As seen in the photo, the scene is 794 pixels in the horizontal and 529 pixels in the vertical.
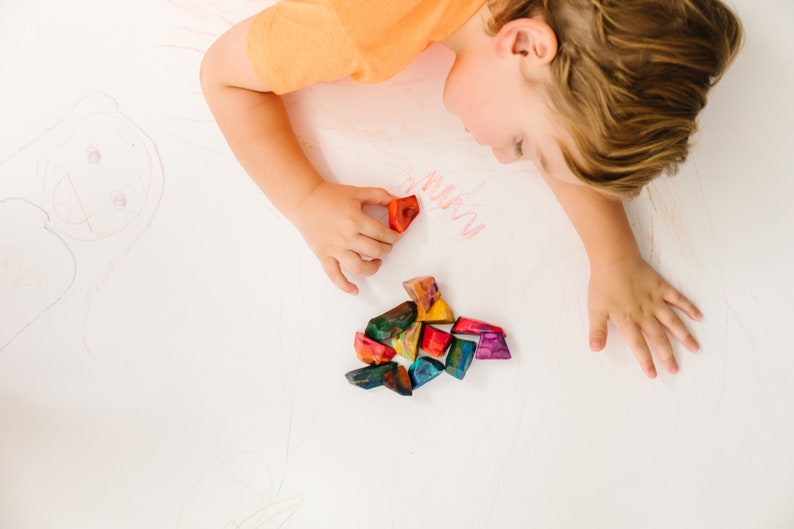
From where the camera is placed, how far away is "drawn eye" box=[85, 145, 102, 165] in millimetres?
865

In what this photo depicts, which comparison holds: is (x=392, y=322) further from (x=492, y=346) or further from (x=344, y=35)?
(x=344, y=35)

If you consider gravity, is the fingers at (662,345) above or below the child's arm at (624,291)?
below

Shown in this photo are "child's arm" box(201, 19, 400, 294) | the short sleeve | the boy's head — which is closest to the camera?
the boy's head

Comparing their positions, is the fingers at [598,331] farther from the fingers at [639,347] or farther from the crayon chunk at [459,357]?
the crayon chunk at [459,357]

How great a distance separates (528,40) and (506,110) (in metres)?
0.07

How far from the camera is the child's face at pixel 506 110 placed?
0.66 m

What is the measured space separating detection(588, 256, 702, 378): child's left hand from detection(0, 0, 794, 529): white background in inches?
0.7

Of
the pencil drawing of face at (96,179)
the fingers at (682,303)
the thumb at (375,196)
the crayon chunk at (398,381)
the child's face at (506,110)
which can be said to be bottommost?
the fingers at (682,303)

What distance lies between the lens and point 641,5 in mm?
587

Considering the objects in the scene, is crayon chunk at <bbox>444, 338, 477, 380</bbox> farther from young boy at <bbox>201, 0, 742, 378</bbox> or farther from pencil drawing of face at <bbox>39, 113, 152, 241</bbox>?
pencil drawing of face at <bbox>39, 113, 152, 241</bbox>

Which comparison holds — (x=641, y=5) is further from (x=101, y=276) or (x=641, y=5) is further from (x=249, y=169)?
(x=101, y=276)

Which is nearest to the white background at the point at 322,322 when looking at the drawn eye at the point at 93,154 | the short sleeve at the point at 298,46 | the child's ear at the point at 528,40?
the drawn eye at the point at 93,154

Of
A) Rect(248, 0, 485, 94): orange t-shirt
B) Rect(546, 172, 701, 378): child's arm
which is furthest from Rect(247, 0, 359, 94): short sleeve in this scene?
Rect(546, 172, 701, 378): child's arm

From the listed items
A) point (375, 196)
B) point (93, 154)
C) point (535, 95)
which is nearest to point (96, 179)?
point (93, 154)
